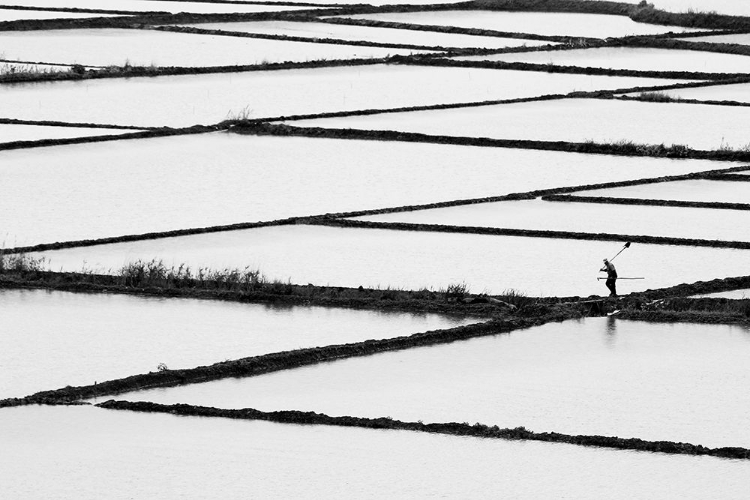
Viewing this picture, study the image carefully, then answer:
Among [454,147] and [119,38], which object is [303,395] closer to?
[454,147]

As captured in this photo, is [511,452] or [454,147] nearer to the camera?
[511,452]

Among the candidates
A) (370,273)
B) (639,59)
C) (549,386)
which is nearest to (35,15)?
(639,59)

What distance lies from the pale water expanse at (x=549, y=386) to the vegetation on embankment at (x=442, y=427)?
0.45 ft

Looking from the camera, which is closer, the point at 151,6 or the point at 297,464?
the point at 297,464

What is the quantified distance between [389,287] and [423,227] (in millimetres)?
1721

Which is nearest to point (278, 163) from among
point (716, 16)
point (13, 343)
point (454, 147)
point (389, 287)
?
point (454, 147)

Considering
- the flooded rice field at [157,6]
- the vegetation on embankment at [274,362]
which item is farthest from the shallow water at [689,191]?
the flooded rice field at [157,6]

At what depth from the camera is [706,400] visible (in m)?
7.40

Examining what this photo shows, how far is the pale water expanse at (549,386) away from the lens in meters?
7.16

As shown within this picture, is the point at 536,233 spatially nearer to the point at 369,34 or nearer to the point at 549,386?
the point at 549,386

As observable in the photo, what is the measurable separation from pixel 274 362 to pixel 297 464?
4.56ft

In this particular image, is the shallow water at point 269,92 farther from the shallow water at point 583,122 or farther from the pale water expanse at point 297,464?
the pale water expanse at point 297,464

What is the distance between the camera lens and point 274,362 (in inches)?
312

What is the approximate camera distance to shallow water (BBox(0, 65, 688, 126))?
48.3ft
